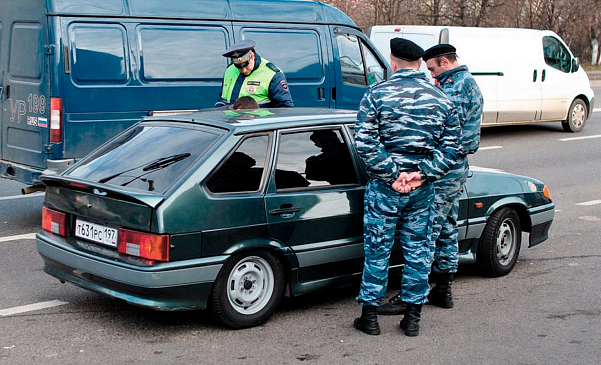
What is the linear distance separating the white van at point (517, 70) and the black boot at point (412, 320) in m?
10.4

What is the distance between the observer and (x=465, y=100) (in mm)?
5672

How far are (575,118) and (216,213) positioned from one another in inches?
537

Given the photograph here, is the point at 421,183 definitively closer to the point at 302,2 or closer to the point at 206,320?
the point at 206,320

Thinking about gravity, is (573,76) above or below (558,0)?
below

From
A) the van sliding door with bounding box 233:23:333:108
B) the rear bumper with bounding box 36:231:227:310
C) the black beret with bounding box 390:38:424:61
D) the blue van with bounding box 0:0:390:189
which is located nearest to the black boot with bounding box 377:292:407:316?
the rear bumper with bounding box 36:231:227:310

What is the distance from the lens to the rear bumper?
472 cm

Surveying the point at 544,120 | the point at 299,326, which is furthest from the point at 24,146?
the point at 544,120

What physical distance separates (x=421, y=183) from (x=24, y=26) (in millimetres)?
5476

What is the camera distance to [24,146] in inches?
345

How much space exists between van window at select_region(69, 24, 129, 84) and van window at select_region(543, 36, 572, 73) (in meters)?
10.2

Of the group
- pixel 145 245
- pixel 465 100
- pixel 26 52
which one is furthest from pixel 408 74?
pixel 26 52

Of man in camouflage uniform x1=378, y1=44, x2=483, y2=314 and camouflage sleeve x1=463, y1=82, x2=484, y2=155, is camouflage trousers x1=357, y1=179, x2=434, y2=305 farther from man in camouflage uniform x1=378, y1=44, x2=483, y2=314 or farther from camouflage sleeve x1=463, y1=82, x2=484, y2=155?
camouflage sleeve x1=463, y1=82, x2=484, y2=155

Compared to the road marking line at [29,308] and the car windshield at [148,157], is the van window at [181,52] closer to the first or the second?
the car windshield at [148,157]

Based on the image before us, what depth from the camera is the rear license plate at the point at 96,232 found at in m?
4.94
